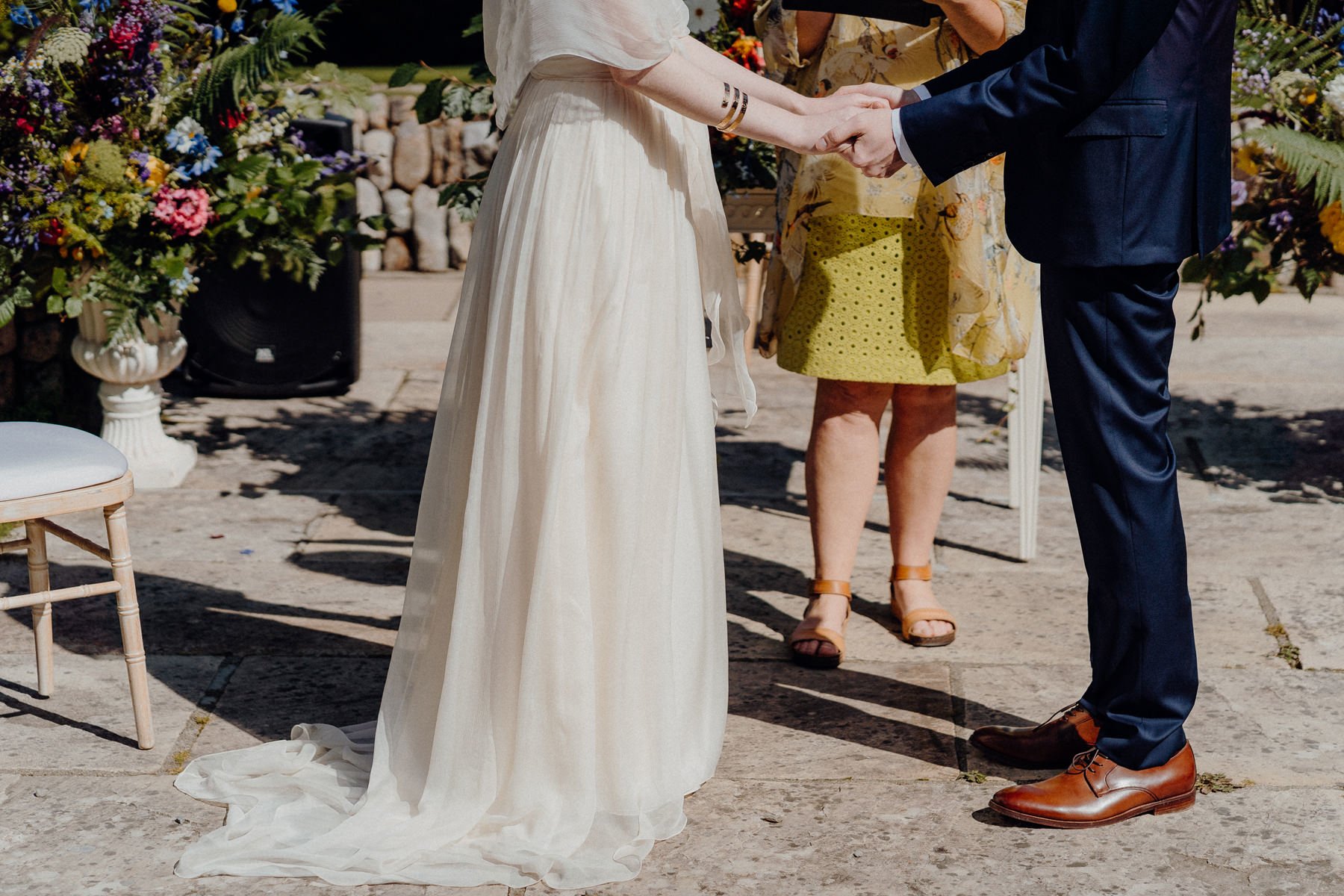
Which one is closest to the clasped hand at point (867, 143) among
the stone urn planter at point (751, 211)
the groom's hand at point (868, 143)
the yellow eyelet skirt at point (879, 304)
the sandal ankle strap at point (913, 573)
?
the groom's hand at point (868, 143)

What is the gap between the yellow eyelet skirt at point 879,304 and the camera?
3.51m

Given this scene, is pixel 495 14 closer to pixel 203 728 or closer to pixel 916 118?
pixel 916 118

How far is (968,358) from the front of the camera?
Answer: 352 cm

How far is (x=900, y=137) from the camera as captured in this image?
2.77 meters

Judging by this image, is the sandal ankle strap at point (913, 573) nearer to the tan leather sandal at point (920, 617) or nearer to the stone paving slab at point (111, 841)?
the tan leather sandal at point (920, 617)

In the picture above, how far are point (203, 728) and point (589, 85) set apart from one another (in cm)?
167

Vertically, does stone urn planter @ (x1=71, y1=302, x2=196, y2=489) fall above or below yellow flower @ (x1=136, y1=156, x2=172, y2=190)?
below

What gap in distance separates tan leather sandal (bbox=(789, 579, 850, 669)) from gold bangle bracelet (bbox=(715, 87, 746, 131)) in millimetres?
1428

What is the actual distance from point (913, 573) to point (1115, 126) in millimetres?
1574

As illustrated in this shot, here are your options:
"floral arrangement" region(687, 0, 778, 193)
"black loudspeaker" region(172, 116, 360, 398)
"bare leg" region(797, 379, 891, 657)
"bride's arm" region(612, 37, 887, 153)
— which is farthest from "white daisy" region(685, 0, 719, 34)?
"black loudspeaker" region(172, 116, 360, 398)

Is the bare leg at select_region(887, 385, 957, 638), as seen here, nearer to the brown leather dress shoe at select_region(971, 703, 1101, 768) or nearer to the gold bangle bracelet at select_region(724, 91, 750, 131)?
the brown leather dress shoe at select_region(971, 703, 1101, 768)

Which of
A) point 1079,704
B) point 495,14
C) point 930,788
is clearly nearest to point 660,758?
point 930,788

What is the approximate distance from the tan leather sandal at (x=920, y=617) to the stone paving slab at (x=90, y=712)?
1751 millimetres

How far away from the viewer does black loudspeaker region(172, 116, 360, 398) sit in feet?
19.4
